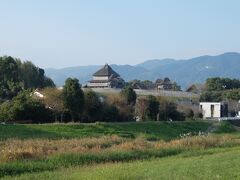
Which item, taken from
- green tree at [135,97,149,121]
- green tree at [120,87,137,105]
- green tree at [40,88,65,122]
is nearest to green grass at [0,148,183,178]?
green tree at [40,88,65,122]

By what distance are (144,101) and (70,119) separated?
9768 mm

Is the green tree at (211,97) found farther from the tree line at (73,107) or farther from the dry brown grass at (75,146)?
the dry brown grass at (75,146)

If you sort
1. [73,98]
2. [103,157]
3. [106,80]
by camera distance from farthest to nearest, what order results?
[106,80]
[73,98]
[103,157]

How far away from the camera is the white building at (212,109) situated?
9162 cm

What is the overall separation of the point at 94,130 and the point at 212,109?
50.6m

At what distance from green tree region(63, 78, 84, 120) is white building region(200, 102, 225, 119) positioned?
134 ft

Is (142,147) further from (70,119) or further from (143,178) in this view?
(70,119)

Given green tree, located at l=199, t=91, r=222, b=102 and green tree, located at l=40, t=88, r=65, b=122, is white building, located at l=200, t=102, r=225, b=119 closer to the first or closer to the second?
green tree, located at l=199, t=91, r=222, b=102

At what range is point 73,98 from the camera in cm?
5341

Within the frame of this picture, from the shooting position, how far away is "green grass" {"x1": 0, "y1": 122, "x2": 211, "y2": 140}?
40312 millimetres

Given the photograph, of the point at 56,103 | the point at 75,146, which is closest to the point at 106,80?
the point at 56,103

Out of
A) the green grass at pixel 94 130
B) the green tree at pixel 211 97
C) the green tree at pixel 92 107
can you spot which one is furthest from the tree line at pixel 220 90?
the green grass at pixel 94 130

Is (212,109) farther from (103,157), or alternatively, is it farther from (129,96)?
(103,157)

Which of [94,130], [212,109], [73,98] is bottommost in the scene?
[94,130]
